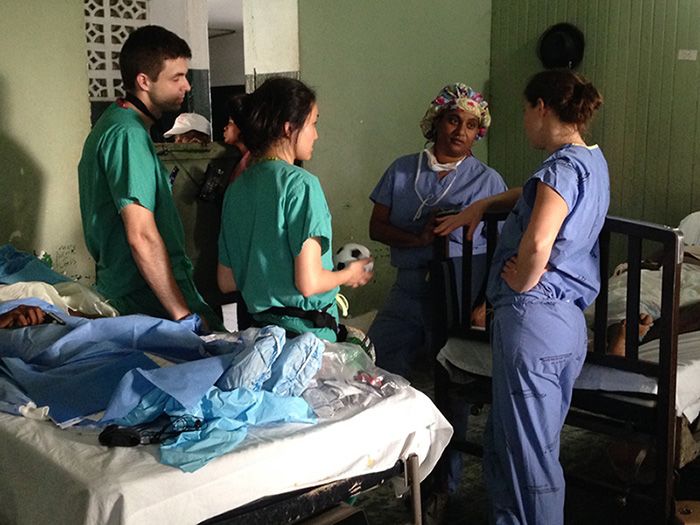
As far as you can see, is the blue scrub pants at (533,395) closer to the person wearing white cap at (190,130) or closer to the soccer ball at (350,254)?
the soccer ball at (350,254)

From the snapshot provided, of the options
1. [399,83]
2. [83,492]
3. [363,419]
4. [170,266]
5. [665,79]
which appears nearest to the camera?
[83,492]

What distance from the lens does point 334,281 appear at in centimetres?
203

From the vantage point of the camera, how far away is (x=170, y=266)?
2.31 meters

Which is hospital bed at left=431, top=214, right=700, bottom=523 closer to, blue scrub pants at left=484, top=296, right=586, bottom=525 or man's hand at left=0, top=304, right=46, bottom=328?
blue scrub pants at left=484, top=296, right=586, bottom=525

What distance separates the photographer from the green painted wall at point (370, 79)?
4.18m

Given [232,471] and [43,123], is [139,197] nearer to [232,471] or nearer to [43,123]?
[232,471]

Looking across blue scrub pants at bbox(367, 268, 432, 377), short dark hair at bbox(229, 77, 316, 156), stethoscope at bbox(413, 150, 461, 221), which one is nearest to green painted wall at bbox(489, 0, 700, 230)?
stethoscope at bbox(413, 150, 461, 221)

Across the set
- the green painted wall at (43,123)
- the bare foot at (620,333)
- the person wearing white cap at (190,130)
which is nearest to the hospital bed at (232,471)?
the bare foot at (620,333)

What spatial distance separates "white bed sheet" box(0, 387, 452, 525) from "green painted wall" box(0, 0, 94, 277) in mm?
1733

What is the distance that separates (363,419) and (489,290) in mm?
792

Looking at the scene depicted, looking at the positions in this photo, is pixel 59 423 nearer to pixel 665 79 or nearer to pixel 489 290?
pixel 489 290

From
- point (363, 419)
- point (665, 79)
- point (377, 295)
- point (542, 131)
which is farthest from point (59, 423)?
point (665, 79)

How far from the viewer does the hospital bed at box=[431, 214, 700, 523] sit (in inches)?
87.4

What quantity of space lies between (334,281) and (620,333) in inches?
47.6
